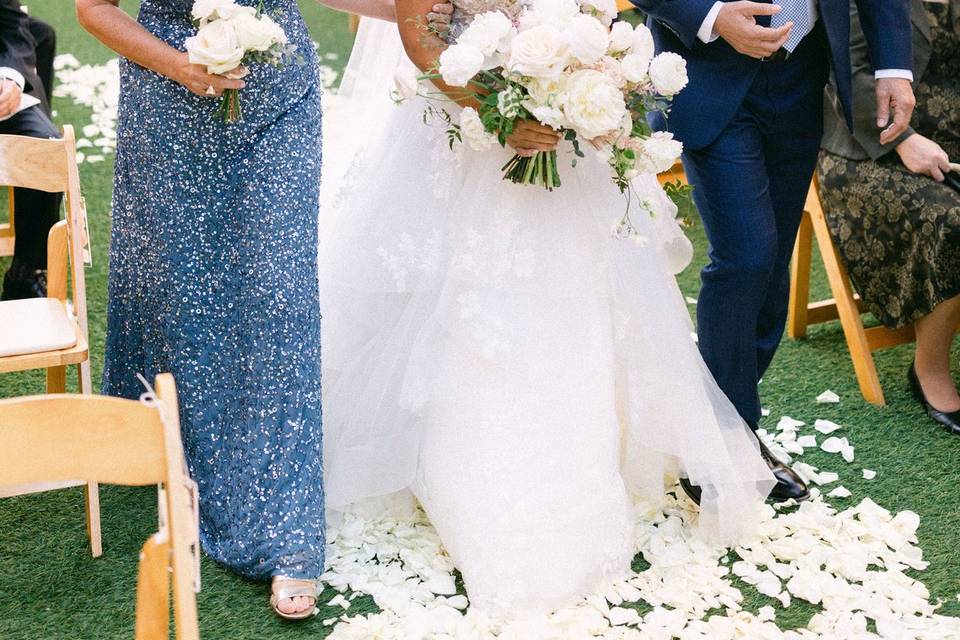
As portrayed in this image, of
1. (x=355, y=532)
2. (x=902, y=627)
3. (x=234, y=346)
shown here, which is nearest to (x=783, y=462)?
(x=902, y=627)

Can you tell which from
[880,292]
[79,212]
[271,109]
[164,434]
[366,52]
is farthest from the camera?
[880,292]

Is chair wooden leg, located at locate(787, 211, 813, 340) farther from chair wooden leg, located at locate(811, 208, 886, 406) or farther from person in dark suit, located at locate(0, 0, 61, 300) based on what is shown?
person in dark suit, located at locate(0, 0, 61, 300)

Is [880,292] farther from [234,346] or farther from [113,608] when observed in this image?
[113,608]

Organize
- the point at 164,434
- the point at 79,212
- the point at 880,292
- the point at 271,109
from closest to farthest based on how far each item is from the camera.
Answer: the point at 164,434 < the point at 271,109 < the point at 79,212 < the point at 880,292

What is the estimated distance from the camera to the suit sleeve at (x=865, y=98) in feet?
13.6

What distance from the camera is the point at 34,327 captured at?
322 cm

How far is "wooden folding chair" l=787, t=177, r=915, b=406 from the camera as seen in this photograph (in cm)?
438

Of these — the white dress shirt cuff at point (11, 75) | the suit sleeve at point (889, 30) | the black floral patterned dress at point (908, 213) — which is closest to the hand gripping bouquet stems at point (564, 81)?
the suit sleeve at point (889, 30)

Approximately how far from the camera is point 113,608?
3.08 metres

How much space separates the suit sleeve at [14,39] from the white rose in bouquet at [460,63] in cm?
264

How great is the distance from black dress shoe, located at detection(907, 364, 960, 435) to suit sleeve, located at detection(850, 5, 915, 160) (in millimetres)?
830

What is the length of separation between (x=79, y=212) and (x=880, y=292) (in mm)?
2827

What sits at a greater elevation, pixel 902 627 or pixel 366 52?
pixel 366 52

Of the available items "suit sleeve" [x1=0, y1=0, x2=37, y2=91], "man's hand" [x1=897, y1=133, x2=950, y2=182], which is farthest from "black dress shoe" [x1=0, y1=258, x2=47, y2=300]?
"man's hand" [x1=897, y1=133, x2=950, y2=182]
